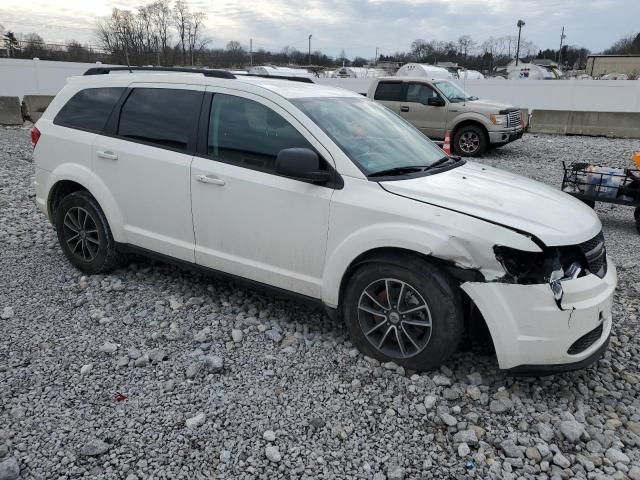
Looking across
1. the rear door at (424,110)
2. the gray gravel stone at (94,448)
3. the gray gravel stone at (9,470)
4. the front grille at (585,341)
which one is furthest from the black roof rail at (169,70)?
the rear door at (424,110)

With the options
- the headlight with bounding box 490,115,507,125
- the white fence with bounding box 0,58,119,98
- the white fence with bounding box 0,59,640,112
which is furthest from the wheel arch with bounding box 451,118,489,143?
the white fence with bounding box 0,58,119,98

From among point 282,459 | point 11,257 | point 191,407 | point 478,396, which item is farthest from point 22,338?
point 478,396

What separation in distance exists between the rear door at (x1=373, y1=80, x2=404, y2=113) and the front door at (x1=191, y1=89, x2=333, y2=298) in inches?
408

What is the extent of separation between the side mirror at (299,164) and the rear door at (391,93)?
10.8 meters

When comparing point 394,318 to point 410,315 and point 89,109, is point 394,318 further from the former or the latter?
point 89,109

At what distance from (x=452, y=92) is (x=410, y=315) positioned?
11.5 m

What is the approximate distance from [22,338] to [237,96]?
2.33m

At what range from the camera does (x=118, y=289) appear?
451cm

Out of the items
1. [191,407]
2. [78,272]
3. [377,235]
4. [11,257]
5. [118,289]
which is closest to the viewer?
[191,407]

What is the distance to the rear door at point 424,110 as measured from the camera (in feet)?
43.1

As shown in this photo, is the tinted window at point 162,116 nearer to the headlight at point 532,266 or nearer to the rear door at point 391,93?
the headlight at point 532,266

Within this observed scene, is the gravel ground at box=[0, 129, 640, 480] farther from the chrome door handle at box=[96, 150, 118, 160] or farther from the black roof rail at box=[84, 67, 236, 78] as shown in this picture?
the black roof rail at box=[84, 67, 236, 78]

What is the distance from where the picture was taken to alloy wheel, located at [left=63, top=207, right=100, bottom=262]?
4.66 m

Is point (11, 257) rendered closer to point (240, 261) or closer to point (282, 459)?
point (240, 261)
